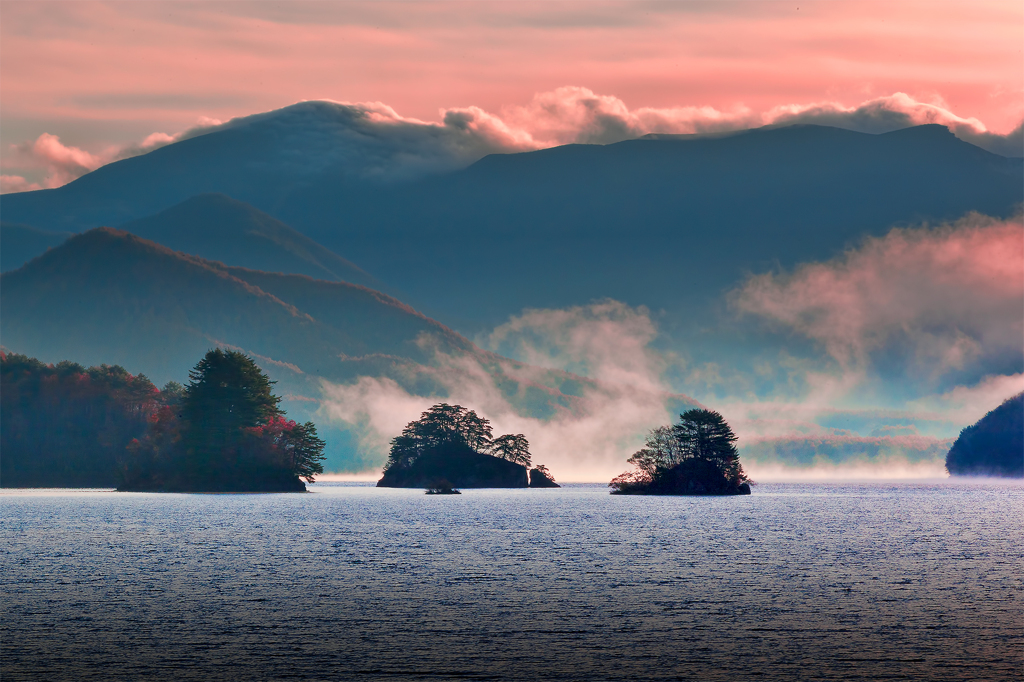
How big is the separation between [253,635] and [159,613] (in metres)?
10.0

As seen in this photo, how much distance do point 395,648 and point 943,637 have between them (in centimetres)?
2767

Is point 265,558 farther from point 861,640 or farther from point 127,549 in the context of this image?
point 861,640

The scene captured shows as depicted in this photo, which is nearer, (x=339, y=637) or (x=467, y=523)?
(x=339, y=637)

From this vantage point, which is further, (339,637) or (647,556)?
(647,556)

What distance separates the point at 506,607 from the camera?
6838 cm

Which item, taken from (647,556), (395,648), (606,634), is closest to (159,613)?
(395,648)

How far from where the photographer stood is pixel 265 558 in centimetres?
10081

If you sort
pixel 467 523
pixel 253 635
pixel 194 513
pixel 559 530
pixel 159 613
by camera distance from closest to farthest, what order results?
pixel 253 635 < pixel 159 613 < pixel 559 530 < pixel 467 523 < pixel 194 513

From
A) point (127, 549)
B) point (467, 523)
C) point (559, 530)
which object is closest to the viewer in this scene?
point (127, 549)

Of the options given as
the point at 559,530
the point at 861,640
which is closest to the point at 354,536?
the point at 559,530

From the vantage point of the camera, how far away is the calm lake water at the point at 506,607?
50844mm

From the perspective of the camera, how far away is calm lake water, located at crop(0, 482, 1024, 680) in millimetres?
50844

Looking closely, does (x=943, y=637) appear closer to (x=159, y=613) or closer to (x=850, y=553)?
(x=159, y=613)

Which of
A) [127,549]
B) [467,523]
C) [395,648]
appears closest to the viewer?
[395,648]
